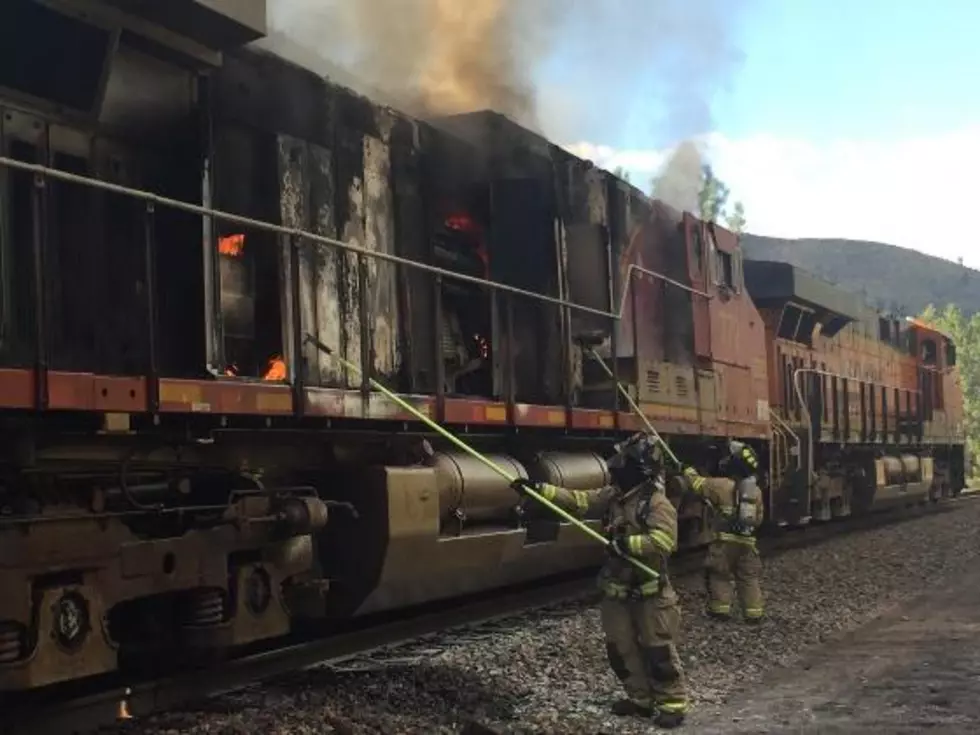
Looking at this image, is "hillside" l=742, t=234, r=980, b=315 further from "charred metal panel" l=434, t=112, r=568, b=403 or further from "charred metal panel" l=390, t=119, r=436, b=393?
"charred metal panel" l=390, t=119, r=436, b=393

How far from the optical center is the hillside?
175 metres

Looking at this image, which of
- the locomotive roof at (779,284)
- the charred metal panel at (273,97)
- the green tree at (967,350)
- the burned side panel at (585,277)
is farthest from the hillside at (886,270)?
the charred metal panel at (273,97)

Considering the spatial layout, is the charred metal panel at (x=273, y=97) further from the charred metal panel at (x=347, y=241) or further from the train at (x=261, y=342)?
the charred metal panel at (x=347, y=241)

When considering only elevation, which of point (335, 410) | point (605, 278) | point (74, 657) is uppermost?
point (605, 278)

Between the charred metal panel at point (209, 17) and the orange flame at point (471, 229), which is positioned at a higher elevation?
the charred metal panel at point (209, 17)

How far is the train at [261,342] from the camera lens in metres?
4.73

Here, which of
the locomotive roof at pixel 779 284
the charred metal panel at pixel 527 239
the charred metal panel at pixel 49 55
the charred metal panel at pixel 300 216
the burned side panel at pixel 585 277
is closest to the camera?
the charred metal panel at pixel 49 55

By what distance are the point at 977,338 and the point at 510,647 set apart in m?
67.8

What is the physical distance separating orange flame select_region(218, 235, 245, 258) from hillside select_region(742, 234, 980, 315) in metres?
170

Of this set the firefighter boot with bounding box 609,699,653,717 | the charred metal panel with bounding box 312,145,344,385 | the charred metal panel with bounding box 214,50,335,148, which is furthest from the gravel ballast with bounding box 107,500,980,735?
the charred metal panel with bounding box 214,50,335,148

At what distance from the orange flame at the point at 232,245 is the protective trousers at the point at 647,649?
2.80 metres

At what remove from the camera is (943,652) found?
275 inches

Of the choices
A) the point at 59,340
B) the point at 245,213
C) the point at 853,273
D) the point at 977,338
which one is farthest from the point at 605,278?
the point at 853,273

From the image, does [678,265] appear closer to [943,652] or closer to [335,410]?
[943,652]
